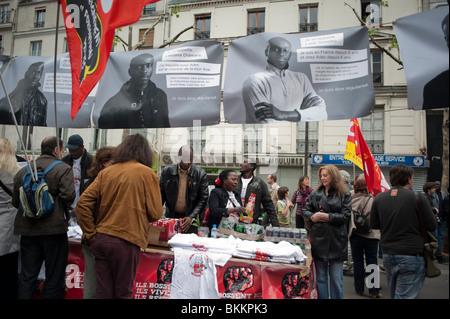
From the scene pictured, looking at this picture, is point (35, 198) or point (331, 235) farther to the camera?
point (331, 235)

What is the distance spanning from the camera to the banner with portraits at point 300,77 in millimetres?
3203

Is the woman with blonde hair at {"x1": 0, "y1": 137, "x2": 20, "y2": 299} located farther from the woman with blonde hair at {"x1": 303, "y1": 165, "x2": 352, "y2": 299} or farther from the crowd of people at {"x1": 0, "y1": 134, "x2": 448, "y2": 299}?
the woman with blonde hair at {"x1": 303, "y1": 165, "x2": 352, "y2": 299}

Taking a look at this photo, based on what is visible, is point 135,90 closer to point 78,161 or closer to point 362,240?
point 78,161

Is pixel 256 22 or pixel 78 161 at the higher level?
pixel 256 22

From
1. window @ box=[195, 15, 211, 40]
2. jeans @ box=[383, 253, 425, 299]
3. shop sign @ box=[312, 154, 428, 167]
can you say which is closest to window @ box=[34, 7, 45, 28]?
window @ box=[195, 15, 211, 40]

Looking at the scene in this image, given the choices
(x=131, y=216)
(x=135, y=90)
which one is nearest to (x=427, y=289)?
(x=131, y=216)

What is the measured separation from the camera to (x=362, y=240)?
472cm

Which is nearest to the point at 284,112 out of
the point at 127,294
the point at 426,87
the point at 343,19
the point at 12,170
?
the point at 426,87

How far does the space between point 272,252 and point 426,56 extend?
243 cm

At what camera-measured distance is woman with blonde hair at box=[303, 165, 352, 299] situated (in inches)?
138

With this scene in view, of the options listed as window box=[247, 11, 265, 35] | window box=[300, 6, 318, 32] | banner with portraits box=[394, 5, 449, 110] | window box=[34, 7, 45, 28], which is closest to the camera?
banner with portraits box=[394, 5, 449, 110]

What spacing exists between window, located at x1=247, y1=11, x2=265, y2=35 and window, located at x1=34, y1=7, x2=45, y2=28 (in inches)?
529

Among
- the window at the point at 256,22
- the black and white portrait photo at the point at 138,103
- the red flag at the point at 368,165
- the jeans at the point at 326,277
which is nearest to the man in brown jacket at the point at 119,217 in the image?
the black and white portrait photo at the point at 138,103

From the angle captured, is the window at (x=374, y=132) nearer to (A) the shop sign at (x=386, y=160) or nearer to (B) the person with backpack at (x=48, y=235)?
(A) the shop sign at (x=386, y=160)
